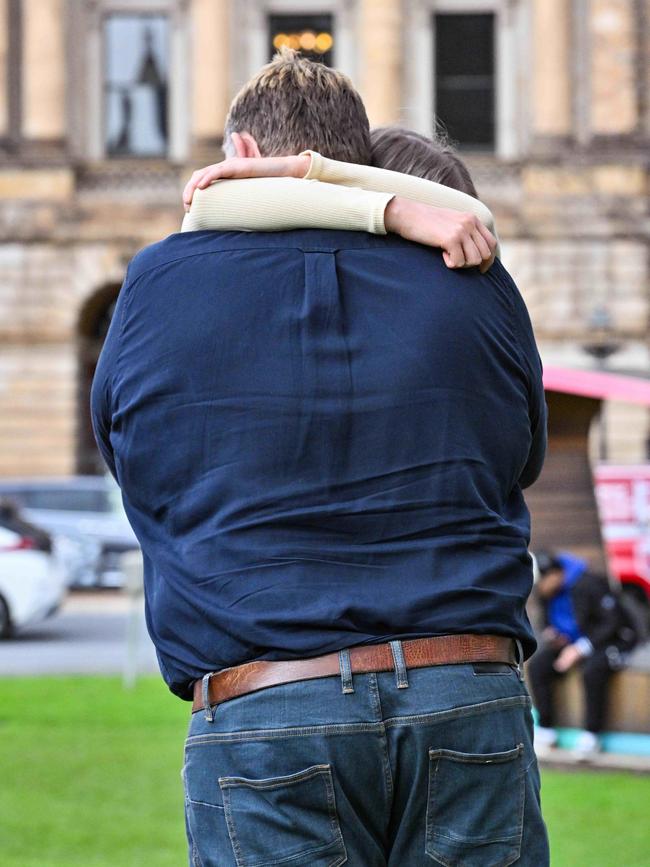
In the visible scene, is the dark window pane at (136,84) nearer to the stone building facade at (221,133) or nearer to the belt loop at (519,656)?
the stone building facade at (221,133)

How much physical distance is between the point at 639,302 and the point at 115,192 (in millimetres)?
10752

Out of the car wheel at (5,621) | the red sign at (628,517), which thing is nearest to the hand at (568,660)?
the red sign at (628,517)

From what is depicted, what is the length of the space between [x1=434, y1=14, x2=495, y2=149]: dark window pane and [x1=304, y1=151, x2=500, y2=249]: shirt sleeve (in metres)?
32.3

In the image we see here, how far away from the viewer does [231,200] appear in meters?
2.50

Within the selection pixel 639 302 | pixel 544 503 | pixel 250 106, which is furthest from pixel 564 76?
pixel 250 106

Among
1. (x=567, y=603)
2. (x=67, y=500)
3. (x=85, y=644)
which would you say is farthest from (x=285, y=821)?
(x=67, y=500)

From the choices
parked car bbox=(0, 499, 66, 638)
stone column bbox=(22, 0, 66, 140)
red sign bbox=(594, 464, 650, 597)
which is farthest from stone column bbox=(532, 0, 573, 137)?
parked car bbox=(0, 499, 66, 638)

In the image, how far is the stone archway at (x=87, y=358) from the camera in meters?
32.9

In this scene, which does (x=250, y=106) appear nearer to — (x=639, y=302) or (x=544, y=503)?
(x=544, y=503)

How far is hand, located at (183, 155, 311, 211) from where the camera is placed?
8.22 ft

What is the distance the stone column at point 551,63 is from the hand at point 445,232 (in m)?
31.5

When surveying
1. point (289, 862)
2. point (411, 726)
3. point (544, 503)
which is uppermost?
point (411, 726)

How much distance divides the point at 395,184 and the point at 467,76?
3323 centimetres

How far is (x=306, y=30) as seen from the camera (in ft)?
115
